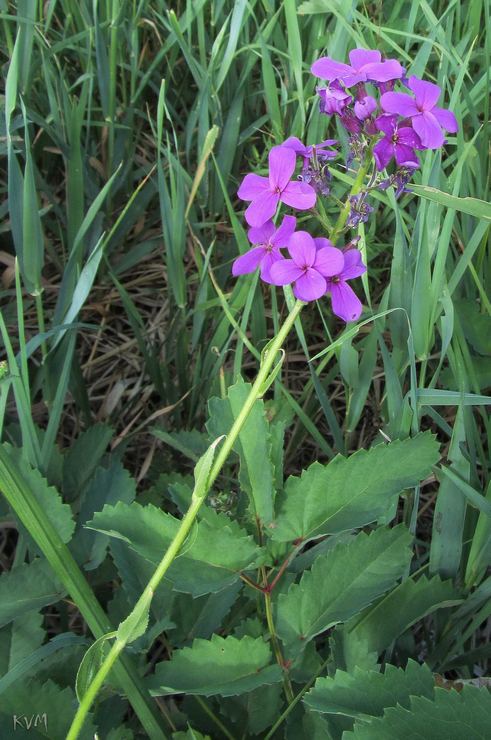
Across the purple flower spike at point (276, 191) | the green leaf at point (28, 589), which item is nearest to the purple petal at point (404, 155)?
the purple flower spike at point (276, 191)

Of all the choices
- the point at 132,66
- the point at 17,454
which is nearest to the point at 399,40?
the point at 132,66

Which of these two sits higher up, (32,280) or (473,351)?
(32,280)

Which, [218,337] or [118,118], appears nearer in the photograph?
[218,337]

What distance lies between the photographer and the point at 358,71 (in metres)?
0.88

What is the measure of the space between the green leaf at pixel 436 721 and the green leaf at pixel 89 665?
0.25 meters

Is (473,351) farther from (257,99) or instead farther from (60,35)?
(60,35)

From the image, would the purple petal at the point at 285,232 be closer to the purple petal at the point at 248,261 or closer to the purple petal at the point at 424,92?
the purple petal at the point at 248,261

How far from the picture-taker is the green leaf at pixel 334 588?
0.97 m

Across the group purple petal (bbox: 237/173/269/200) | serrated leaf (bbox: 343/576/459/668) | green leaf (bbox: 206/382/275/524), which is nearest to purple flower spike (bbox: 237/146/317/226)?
purple petal (bbox: 237/173/269/200)

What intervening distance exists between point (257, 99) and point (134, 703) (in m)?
1.35

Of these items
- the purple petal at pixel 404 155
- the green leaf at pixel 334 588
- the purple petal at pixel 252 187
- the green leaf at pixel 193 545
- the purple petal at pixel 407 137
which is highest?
the purple petal at pixel 407 137

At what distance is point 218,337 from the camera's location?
1.40 meters

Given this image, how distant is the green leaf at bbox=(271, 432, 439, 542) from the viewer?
3.24ft

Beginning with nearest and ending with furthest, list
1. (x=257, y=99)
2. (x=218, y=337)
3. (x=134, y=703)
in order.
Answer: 1. (x=134, y=703)
2. (x=218, y=337)
3. (x=257, y=99)
